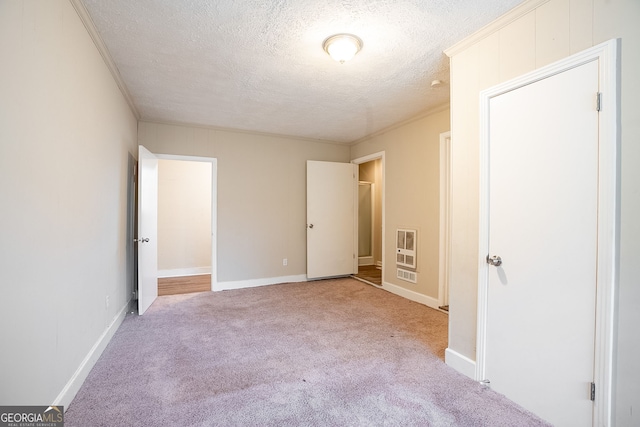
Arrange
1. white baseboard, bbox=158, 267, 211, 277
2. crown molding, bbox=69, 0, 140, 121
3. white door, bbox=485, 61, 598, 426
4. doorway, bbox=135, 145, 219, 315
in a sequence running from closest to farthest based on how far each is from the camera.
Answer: white door, bbox=485, 61, 598, 426
crown molding, bbox=69, 0, 140, 121
doorway, bbox=135, 145, 219, 315
white baseboard, bbox=158, 267, 211, 277

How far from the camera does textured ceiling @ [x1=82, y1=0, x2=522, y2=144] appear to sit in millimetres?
1830

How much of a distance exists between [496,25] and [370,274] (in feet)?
14.3

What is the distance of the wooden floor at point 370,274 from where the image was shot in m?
4.96

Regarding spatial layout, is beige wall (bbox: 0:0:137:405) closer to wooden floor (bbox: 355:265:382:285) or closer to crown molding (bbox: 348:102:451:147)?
crown molding (bbox: 348:102:451:147)

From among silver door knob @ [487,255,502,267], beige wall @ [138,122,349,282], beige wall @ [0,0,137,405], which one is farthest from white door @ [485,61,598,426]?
beige wall @ [138,122,349,282]

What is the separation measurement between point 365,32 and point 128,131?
2.95 meters

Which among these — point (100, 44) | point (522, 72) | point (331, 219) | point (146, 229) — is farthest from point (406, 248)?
point (100, 44)

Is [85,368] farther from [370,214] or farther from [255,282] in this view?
[370,214]

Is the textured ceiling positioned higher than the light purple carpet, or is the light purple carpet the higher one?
the textured ceiling

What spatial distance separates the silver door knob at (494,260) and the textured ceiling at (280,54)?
1593 millimetres

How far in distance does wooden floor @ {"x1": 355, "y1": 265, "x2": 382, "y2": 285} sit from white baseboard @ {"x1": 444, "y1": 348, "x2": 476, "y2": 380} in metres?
2.51

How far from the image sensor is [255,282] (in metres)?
4.62

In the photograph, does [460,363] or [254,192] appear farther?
[254,192]

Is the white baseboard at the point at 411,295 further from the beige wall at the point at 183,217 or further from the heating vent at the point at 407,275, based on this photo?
the beige wall at the point at 183,217
